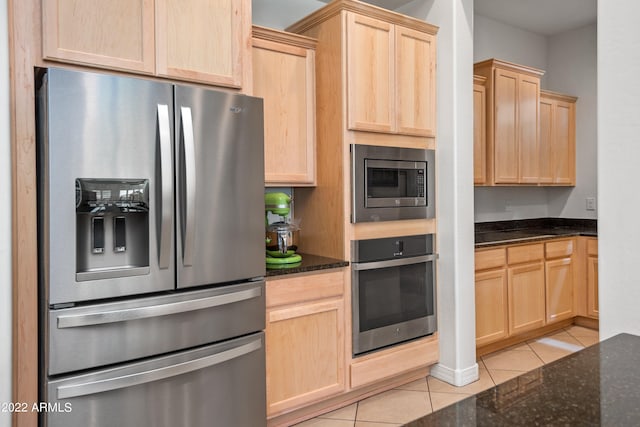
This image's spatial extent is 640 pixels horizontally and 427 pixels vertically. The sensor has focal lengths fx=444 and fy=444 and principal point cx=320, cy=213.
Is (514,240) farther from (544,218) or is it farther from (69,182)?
(69,182)

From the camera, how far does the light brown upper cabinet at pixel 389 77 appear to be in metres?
2.60

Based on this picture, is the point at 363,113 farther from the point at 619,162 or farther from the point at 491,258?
the point at 619,162

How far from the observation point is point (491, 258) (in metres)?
3.39

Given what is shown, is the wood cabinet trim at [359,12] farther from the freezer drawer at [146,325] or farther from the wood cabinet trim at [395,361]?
the wood cabinet trim at [395,361]

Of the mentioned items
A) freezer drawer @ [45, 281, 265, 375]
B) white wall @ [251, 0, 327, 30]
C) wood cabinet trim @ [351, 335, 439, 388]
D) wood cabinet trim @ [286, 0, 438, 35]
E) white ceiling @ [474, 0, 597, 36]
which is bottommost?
wood cabinet trim @ [351, 335, 439, 388]

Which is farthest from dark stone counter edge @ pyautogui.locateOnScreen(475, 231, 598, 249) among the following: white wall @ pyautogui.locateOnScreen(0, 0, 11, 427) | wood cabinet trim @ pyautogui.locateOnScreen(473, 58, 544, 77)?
white wall @ pyautogui.locateOnScreen(0, 0, 11, 427)

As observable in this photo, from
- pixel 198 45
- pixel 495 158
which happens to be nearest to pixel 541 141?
pixel 495 158

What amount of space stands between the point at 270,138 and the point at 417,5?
1509 millimetres

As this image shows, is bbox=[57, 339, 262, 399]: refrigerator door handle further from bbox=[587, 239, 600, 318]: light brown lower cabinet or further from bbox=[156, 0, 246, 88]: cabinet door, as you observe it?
bbox=[587, 239, 600, 318]: light brown lower cabinet

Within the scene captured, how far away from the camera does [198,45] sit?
79.4 inches

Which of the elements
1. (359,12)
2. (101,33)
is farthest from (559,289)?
(101,33)

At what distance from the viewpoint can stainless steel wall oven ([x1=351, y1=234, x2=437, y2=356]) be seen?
2633mm

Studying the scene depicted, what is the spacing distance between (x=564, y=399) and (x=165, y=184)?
1550 millimetres

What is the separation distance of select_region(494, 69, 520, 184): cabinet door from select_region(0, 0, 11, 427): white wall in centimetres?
348
